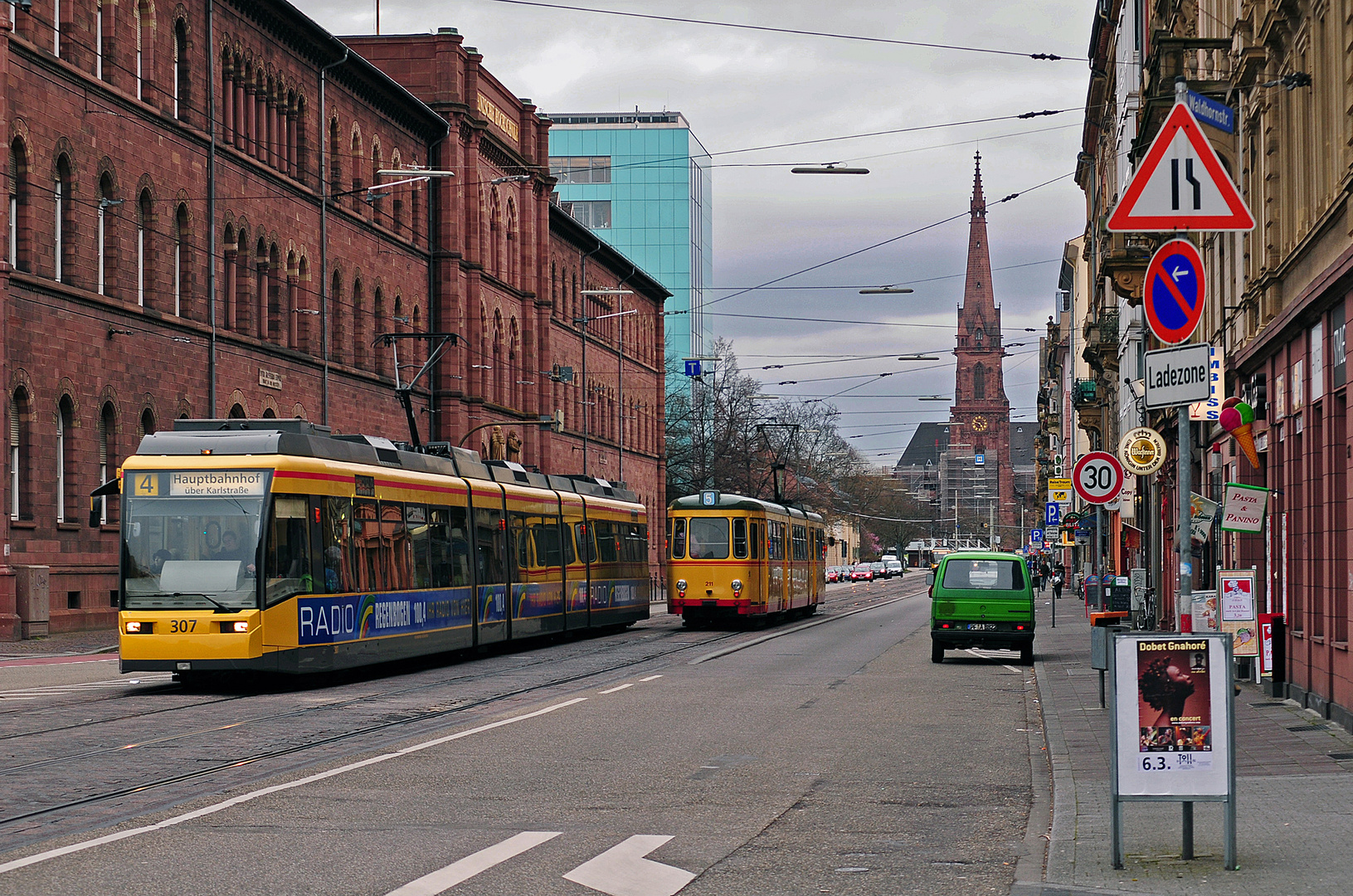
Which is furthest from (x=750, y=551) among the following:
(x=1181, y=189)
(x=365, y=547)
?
(x=1181, y=189)

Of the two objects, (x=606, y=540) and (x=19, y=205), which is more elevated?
(x=19, y=205)

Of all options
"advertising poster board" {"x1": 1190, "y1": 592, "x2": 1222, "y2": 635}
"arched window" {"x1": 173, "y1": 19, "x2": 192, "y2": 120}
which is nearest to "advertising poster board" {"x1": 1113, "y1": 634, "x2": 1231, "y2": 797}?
"advertising poster board" {"x1": 1190, "y1": 592, "x2": 1222, "y2": 635}

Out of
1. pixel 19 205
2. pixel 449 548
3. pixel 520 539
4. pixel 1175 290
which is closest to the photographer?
pixel 1175 290

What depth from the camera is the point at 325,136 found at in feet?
173

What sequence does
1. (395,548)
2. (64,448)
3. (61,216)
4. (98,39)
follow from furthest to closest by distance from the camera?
(98,39) < (64,448) < (61,216) < (395,548)

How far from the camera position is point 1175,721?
9.24m

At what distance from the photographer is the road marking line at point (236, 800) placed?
9695mm

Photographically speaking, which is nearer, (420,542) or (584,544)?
(420,542)

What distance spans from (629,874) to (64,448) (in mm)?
30385

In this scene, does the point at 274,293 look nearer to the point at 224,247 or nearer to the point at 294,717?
the point at 224,247

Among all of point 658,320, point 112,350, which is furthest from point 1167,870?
point 658,320

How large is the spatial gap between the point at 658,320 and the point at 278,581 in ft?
262

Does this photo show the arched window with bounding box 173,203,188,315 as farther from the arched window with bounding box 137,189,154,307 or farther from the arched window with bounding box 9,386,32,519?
the arched window with bounding box 9,386,32,519

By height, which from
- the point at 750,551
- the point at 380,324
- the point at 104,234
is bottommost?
the point at 750,551
